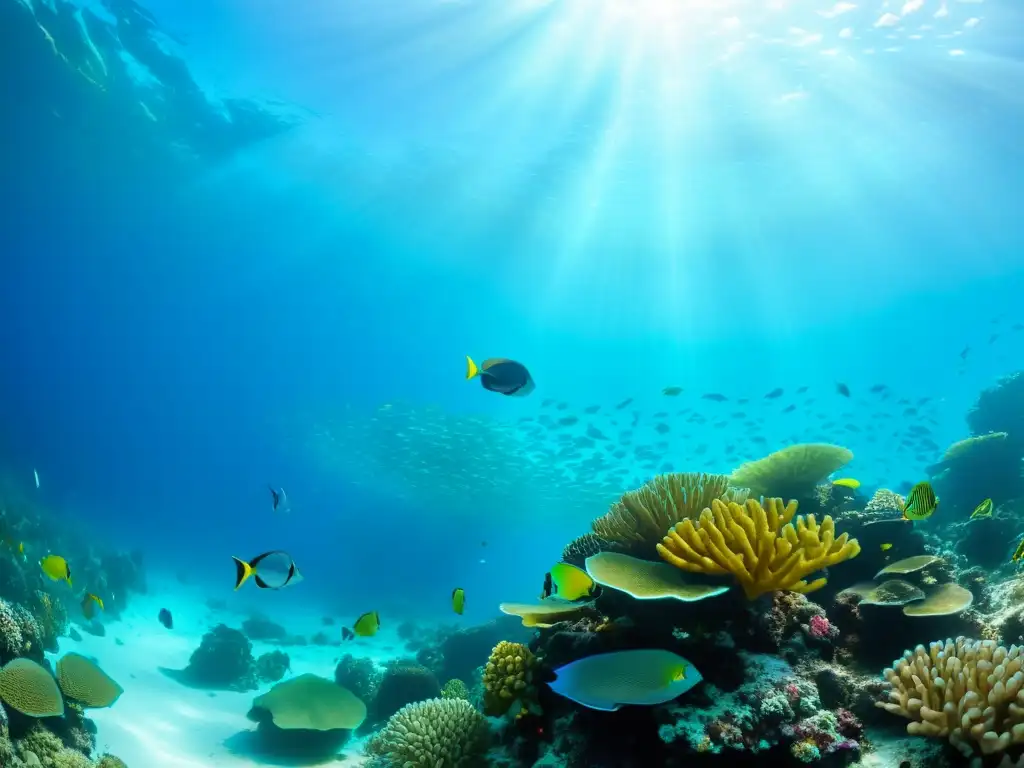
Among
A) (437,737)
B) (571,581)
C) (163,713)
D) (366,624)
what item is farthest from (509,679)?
(163,713)

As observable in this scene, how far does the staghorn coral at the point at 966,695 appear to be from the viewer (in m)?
2.44

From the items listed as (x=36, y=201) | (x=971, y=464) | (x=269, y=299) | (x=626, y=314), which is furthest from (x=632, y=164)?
(x=36, y=201)

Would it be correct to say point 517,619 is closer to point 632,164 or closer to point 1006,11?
point 632,164

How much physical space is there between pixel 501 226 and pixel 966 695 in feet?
103

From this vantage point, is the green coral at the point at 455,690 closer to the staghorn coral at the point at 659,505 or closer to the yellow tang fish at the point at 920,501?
the staghorn coral at the point at 659,505

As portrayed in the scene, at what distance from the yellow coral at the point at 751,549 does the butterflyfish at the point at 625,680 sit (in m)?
0.96

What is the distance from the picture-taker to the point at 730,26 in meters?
18.5

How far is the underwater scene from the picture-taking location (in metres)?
3.70

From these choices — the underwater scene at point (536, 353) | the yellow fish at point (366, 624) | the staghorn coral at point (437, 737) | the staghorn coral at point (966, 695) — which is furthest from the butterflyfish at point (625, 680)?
the yellow fish at point (366, 624)

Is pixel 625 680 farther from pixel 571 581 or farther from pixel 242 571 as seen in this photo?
pixel 242 571

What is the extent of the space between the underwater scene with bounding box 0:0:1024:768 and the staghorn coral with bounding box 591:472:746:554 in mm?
28

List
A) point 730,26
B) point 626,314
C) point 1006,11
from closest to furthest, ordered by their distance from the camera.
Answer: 1. point 1006,11
2. point 730,26
3. point 626,314

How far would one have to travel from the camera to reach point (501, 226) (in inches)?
1253

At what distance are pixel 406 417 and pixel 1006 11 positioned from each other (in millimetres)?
35201
